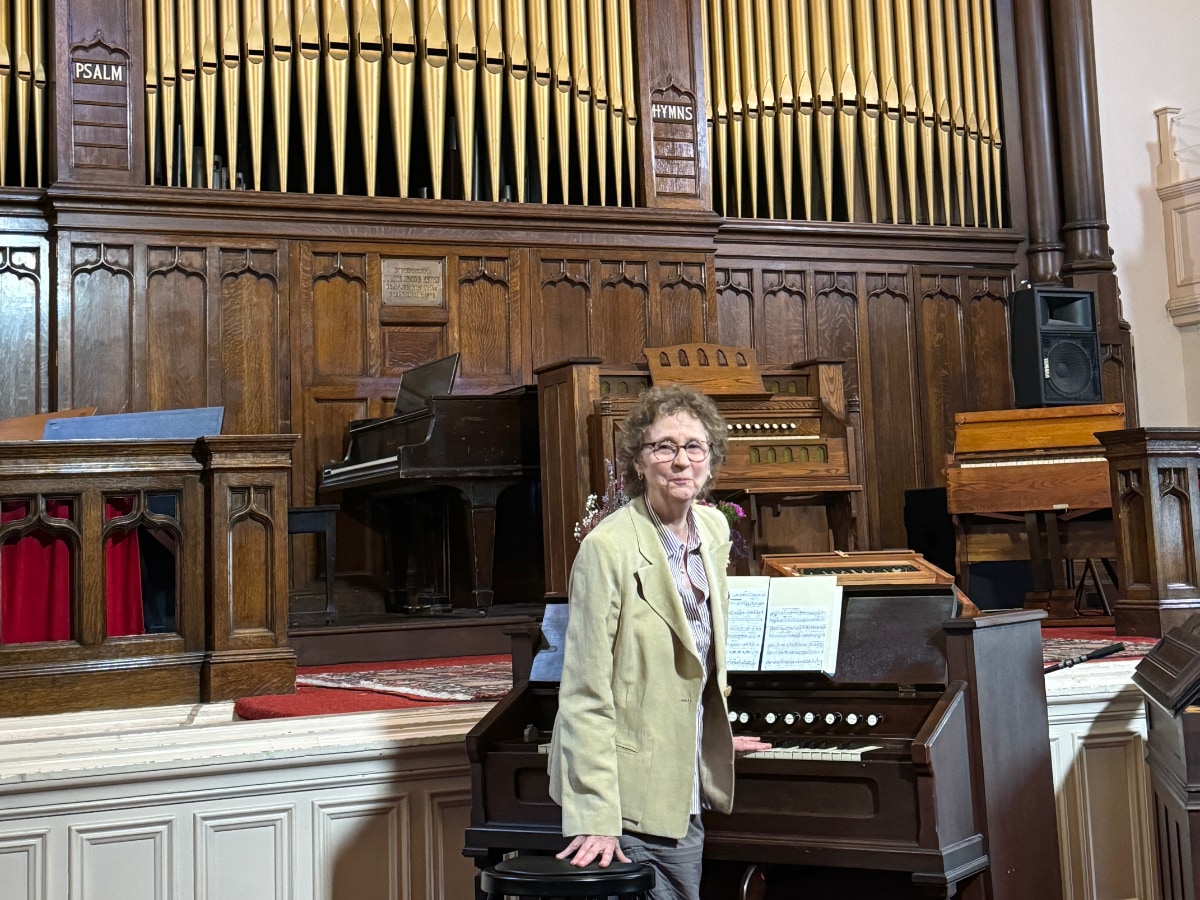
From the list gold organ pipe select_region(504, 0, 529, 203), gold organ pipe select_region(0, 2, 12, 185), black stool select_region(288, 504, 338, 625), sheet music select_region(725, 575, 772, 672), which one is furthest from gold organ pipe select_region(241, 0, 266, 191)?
sheet music select_region(725, 575, 772, 672)

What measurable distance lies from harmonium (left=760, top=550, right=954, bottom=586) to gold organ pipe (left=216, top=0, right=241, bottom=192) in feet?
15.4

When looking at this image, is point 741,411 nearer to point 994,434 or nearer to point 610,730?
point 994,434

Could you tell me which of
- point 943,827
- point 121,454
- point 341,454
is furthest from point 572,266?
point 943,827

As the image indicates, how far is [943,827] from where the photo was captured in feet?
9.09

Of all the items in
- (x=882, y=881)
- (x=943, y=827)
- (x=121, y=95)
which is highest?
(x=121, y=95)

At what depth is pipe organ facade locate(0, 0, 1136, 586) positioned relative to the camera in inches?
290

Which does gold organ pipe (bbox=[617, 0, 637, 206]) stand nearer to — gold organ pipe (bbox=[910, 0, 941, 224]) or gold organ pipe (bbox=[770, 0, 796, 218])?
gold organ pipe (bbox=[770, 0, 796, 218])

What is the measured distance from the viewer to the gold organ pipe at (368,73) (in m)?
7.80

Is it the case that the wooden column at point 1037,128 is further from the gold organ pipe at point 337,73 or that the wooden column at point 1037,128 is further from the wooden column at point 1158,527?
the gold organ pipe at point 337,73

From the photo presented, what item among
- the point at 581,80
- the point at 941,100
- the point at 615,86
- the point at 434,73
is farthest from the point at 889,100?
the point at 434,73

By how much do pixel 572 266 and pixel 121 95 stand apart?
266 centimetres

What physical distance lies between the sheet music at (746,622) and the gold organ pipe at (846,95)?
6080 mm

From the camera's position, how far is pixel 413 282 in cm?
788

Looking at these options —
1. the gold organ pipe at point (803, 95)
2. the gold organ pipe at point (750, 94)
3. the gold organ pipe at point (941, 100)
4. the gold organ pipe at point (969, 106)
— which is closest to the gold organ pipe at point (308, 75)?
the gold organ pipe at point (750, 94)
